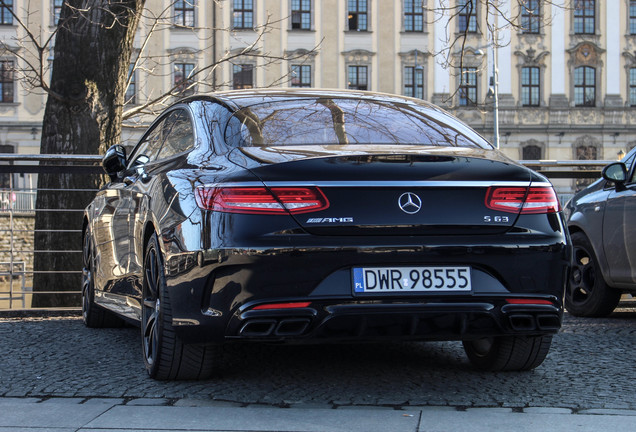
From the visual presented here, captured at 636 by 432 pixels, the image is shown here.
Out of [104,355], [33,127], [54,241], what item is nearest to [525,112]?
[33,127]

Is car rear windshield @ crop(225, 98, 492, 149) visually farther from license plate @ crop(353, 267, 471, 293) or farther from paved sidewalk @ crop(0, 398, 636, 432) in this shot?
paved sidewalk @ crop(0, 398, 636, 432)

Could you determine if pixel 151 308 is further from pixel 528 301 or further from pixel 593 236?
pixel 593 236

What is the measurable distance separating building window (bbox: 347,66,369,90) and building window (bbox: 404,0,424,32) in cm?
340

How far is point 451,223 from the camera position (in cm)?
434

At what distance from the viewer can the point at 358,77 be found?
183ft

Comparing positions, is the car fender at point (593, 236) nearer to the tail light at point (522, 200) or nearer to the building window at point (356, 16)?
the tail light at point (522, 200)

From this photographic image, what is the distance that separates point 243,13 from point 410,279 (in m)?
51.9

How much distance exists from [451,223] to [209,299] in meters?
1.11

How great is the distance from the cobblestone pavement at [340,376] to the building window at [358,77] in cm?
4944

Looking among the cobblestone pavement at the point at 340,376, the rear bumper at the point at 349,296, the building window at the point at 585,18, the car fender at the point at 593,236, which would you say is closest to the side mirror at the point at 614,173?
the car fender at the point at 593,236

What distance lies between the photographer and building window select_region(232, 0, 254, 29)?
5466 centimetres

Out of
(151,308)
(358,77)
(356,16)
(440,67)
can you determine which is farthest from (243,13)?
(151,308)

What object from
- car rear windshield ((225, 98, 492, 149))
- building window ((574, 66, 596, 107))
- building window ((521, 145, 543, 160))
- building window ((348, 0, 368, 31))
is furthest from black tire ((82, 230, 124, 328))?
building window ((574, 66, 596, 107))

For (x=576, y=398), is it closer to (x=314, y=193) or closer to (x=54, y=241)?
(x=314, y=193)
